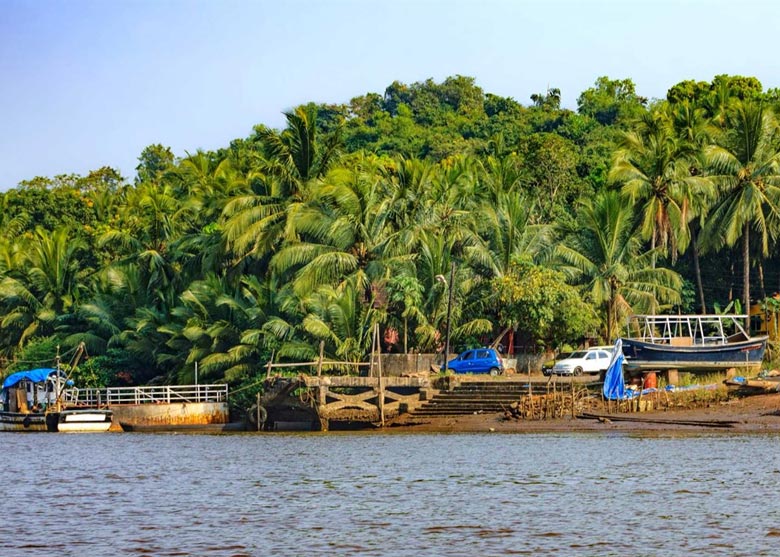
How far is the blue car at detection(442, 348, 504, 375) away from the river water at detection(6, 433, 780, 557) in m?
9.50

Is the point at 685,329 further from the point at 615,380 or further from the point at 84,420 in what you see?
the point at 84,420

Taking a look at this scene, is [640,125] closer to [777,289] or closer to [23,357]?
[777,289]

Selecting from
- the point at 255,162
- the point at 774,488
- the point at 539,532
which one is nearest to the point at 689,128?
the point at 255,162

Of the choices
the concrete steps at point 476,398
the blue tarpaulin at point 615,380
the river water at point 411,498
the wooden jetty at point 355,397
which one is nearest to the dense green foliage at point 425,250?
the wooden jetty at point 355,397

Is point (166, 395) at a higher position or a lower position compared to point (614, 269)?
lower

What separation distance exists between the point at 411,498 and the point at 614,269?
31628 mm

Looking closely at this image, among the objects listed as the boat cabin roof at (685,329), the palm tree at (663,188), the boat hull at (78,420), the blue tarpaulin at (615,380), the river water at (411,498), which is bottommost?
the river water at (411,498)

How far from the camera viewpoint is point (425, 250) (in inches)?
2179

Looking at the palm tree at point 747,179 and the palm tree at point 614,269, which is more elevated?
the palm tree at point 747,179

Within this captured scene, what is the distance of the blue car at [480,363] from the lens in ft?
170

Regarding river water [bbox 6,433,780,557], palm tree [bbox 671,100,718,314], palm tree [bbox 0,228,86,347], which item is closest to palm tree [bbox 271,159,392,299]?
river water [bbox 6,433,780,557]

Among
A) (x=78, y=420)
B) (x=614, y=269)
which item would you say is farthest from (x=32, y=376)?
(x=614, y=269)

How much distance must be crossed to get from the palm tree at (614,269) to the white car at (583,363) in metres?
6.00

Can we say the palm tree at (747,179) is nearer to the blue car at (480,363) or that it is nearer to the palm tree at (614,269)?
the palm tree at (614,269)
